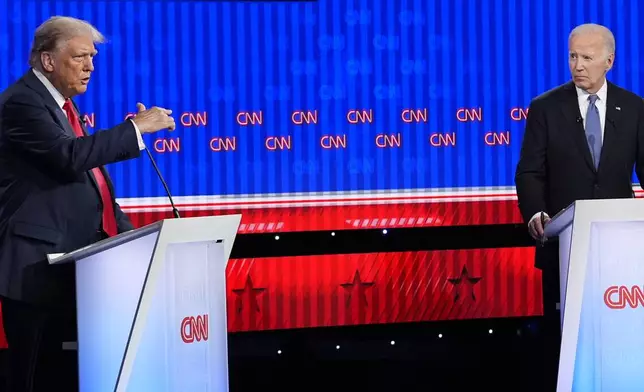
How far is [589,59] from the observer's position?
13.4 feet

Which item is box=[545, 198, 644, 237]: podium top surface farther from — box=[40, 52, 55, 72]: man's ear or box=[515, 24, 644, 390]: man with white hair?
box=[40, 52, 55, 72]: man's ear

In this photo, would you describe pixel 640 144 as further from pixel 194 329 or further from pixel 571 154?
pixel 194 329

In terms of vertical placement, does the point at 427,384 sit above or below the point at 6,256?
below

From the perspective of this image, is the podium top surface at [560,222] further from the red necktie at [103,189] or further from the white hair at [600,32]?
the red necktie at [103,189]

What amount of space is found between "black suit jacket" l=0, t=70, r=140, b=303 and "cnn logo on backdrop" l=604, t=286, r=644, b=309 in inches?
56.4

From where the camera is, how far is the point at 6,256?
3285 mm

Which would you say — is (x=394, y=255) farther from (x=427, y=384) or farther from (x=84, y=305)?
(x=84, y=305)

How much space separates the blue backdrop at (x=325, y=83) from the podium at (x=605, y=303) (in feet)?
6.89

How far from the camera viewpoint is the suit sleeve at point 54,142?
127 inches

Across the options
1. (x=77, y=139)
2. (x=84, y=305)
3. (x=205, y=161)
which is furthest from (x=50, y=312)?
(x=205, y=161)

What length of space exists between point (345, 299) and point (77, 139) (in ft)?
7.73

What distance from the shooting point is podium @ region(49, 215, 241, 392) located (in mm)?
2977

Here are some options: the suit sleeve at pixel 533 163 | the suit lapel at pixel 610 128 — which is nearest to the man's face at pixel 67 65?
the suit sleeve at pixel 533 163

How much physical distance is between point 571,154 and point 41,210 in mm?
1900
